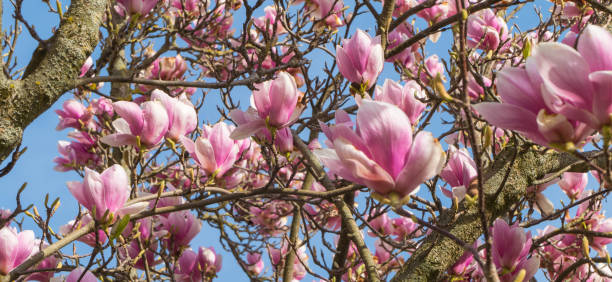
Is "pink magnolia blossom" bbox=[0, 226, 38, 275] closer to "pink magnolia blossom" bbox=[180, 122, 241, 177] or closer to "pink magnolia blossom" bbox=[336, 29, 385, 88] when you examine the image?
"pink magnolia blossom" bbox=[180, 122, 241, 177]

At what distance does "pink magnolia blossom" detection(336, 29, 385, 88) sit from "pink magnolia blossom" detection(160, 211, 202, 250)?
1.33 m

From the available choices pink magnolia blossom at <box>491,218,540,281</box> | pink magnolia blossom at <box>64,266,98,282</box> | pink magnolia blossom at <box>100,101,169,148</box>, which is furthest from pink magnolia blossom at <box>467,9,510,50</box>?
pink magnolia blossom at <box>64,266,98,282</box>

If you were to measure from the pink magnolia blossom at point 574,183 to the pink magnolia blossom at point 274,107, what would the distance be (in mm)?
2074

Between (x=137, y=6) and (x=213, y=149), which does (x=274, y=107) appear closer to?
(x=213, y=149)

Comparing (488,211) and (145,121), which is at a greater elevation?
(145,121)

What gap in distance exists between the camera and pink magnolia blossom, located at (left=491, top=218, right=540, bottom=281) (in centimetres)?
184

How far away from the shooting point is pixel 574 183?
3.15 metres

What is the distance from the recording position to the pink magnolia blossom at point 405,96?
70.3 inches

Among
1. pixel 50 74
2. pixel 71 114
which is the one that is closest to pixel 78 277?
pixel 50 74

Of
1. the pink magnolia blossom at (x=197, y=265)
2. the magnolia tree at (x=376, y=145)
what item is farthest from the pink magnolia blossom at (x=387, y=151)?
the pink magnolia blossom at (x=197, y=265)

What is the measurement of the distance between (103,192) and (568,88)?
1559mm

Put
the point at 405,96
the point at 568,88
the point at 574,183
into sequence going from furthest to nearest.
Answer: the point at 574,183 → the point at 405,96 → the point at 568,88

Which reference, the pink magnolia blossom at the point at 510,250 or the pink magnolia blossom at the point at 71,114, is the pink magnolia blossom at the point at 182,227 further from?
the pink magnolia blossom at the point at 71,114

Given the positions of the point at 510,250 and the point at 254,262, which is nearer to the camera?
the point at 510,250
